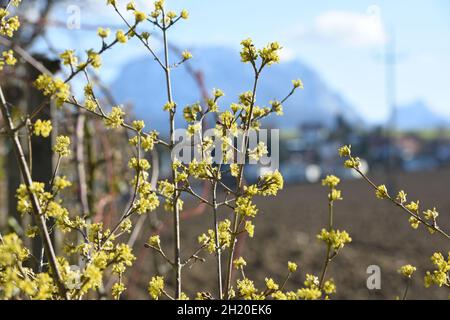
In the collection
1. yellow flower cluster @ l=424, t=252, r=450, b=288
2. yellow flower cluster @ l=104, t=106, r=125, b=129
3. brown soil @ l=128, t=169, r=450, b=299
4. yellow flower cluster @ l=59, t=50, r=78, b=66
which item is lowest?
brown soil @ l=128, t=169, r=450, b=299

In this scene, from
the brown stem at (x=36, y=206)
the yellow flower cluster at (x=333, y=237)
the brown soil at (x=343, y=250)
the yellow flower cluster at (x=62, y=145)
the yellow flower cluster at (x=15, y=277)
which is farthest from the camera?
the brown soil at (x=343, y=250)

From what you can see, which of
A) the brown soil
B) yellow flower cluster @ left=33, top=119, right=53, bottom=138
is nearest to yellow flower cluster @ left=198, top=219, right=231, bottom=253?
yellow flower cluster @ left=33, top=119, right=53, bottom=138

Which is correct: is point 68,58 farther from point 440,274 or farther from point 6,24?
point 440,274

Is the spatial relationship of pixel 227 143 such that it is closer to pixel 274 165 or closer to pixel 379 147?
pixel 274 165

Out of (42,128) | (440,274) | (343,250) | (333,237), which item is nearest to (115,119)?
(42,128)

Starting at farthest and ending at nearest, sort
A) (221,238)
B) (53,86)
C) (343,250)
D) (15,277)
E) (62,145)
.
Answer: (343,250) → (221,238) → (62,145) → (53,86) → (15,277)

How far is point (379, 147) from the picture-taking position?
2128 inches

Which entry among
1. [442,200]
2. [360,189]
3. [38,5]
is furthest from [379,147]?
[38,5]

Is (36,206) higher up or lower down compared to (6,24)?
lower down

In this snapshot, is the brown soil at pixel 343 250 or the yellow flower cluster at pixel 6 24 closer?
the yellow flower cluster at pixel 6 24

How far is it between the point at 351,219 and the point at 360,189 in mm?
9269

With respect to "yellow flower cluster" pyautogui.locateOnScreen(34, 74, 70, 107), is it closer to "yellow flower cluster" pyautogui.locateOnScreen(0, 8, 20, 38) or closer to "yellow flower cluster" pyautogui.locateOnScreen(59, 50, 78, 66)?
"yellow flower cluster" pyautogui.locateOnScreen(59, 50, 78, 66)

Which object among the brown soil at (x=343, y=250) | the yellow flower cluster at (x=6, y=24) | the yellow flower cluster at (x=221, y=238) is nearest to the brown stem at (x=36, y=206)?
the yellow flower cluster at (x=6, y=24)

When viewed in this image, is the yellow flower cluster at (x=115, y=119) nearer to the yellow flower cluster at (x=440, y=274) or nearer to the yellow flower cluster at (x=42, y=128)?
the yellow flower cluster at (x=42, y=128)
